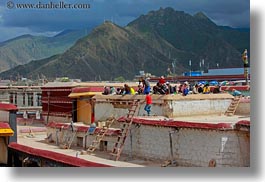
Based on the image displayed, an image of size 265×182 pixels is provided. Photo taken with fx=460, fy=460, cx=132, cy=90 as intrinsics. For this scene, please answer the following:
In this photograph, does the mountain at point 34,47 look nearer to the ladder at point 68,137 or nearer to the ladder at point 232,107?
the ladder at point 68,137

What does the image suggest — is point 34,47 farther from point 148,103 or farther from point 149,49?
point 149,49

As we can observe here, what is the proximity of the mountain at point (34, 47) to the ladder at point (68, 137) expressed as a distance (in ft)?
9.23

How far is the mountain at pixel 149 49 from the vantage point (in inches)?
1537

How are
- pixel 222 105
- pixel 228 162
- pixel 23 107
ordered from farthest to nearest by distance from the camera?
pixel 23 107 → pixel 222 105 → pixel 228 162

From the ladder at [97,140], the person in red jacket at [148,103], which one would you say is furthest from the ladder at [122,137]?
the ladder at [97,140]

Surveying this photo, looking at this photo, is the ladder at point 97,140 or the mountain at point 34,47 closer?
the ladder at point 97,140

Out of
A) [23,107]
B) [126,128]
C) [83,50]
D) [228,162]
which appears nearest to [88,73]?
[83,50]

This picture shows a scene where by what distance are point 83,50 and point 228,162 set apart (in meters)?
32.6

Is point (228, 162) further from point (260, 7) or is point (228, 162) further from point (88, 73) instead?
point (88, 73)

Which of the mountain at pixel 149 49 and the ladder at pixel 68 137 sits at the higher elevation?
the mountain at pixel 149 49

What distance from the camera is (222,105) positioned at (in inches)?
537

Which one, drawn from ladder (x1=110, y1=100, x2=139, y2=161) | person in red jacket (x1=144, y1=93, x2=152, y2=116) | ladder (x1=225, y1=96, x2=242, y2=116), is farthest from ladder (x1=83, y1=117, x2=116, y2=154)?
ladder (x1=225, y1=96, x2=242, y2=116)

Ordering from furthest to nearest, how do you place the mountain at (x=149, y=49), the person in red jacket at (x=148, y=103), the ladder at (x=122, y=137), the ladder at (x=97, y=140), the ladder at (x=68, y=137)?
the mountain at (x=149, y=49)
the ladder at (x=68, y=137)
the ladder at (x=97, y=140)
the person in red jacket at (x=148, y=103)
the ladder at (x=122, y=137)

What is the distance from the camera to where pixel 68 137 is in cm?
1447
